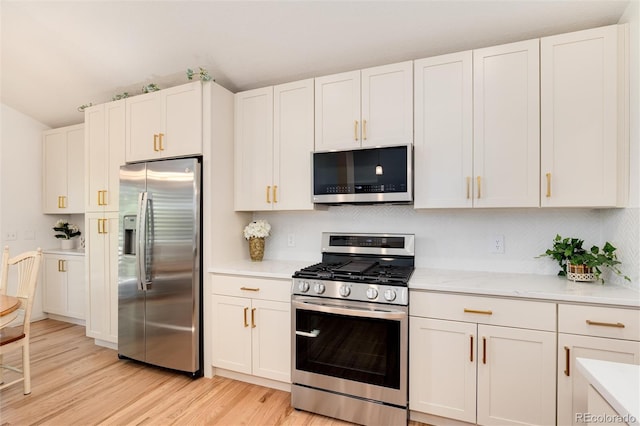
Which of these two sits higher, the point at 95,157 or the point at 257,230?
the point at 95,157

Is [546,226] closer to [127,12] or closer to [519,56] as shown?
[519,56]

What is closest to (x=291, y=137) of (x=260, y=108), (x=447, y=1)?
(x=260, y=108)

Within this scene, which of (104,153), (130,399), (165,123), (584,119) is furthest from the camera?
(104,153)

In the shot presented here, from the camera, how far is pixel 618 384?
3.11 ft

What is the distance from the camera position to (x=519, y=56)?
2070 mm

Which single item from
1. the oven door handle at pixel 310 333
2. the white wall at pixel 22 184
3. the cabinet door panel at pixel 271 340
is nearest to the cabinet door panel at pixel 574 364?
the oven door handle at pixel 310 333

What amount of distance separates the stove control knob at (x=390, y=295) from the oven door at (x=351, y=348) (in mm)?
52

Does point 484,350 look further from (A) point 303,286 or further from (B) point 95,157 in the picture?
(B) point 95,157

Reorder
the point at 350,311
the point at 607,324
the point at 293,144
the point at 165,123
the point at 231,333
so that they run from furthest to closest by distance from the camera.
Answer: the point at 165,123 → the point at 293,144 → the point at 231,333 → the point at 350,311 → the point at 607,324

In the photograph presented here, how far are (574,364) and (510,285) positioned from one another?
0.49m

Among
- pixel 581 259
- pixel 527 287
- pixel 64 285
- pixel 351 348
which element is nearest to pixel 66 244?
pixel 64 285

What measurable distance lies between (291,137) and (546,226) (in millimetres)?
2060

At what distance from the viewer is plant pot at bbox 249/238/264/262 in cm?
296

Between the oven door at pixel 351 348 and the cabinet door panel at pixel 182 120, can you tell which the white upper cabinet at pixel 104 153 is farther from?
the oven door at pixel 351 348
